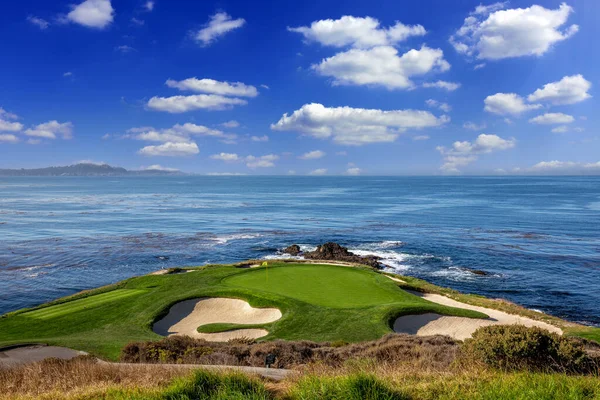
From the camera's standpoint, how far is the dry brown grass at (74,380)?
8.27m

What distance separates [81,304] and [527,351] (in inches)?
900

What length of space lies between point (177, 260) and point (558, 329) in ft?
113

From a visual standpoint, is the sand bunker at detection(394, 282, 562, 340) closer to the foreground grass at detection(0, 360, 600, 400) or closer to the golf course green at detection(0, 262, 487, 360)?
the golf course green at detection(0, 262, 487, 360)

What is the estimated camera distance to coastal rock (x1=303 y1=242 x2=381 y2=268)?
130 feet

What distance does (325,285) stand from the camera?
24844mm

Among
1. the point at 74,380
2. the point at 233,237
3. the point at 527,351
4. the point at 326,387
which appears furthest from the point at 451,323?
the point at 233,237

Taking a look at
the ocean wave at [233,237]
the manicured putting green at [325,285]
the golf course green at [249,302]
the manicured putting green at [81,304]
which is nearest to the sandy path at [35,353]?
the golf course green at [249,302]

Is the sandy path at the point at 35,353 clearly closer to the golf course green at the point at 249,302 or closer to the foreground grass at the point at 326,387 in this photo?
the golf course green at the point at 249,302

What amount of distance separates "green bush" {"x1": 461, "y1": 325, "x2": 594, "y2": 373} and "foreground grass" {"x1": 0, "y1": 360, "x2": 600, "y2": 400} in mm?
1596

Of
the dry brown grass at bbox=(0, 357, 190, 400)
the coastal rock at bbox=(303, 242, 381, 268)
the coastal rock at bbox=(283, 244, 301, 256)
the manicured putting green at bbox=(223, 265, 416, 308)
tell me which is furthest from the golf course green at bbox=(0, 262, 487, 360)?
the coastal rock at bbox=(283, 244, 301, 256)

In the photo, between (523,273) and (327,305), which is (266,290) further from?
(523,273)

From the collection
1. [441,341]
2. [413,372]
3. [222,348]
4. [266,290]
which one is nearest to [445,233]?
[266,290]

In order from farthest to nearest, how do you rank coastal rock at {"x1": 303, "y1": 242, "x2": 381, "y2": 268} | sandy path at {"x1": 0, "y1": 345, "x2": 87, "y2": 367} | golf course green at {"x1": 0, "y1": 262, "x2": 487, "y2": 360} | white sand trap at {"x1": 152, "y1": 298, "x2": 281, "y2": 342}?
coastal rock at {"x1": 303, "y1": 242, "x2": 381, "y2": 268}
white sand trap at {"x1": 152, "y1": 298, "x2": 281, "y2": 342}
golf course green at {"x1": 0, "y1": 262, "x2": 487, "y2": 360}
sandy path at {"x1": 0, "y1": 345, "x2": 87, "y2": 367}

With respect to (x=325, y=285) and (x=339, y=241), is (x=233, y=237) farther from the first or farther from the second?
(x=325, y=285)
